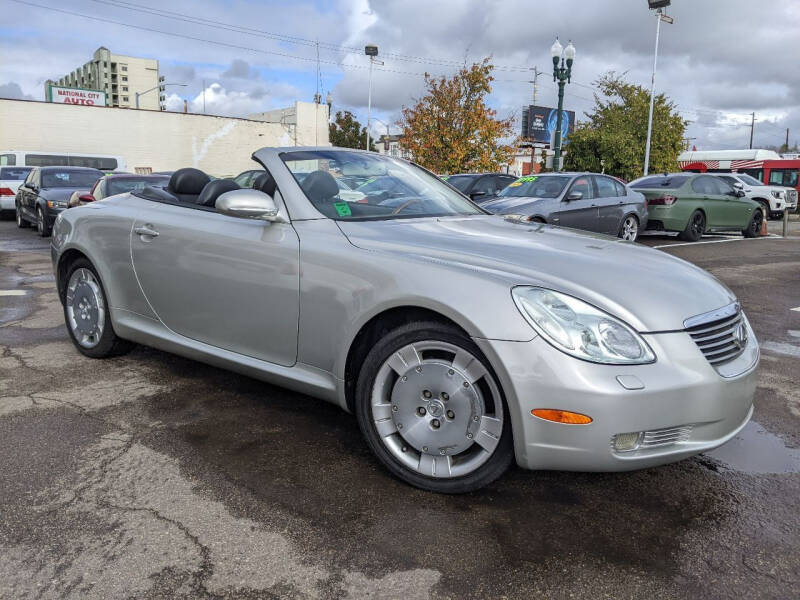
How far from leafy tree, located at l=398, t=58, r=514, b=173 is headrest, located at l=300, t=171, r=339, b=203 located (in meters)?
28.3

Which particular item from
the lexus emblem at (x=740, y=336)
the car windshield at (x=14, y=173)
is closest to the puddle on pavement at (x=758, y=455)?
the lexus emblem at (x=740, y=336)

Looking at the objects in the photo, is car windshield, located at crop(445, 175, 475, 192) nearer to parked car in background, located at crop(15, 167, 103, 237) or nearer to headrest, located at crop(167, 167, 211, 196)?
parked car in background, located at crop(15, 167, 103, 237)

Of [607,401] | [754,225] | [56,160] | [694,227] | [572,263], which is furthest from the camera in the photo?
[56,160]

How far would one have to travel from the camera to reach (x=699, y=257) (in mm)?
12195

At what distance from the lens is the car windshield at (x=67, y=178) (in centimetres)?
1474

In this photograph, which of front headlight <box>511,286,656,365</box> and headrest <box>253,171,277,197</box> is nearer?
front headlight <box>511,286,656,365</box>

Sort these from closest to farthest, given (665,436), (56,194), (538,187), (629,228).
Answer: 1. (665,436)
2. (538,187)
3. (629,228)
4. (56,194)

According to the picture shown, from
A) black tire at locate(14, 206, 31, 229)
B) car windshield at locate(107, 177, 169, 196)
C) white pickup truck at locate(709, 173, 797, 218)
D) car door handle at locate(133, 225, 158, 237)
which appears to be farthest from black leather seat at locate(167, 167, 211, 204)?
white pickup truck at locate(709, 173, 797, 218)

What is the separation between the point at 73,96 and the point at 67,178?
44.3 metres

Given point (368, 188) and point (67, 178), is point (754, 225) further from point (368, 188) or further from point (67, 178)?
point (67, 178)

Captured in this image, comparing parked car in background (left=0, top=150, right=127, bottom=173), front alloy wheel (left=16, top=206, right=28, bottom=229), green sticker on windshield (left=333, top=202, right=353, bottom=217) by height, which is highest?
parked car in background (left=0, top=150, right=127, bottom=173)

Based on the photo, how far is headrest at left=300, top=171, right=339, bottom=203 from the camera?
3.44m

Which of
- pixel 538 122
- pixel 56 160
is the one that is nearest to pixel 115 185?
pixel 56 160

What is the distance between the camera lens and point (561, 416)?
8.08 ft
